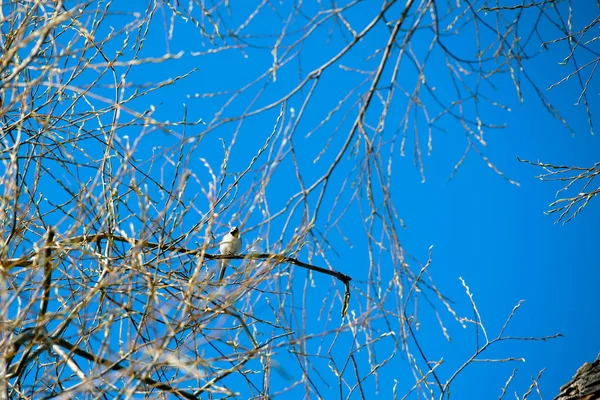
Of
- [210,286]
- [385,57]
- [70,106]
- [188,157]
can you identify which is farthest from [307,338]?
[70,106]

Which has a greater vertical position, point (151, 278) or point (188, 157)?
point (188, 157)

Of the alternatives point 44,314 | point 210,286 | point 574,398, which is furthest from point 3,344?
point 574,398

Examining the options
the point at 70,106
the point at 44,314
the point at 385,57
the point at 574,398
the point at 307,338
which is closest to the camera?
the point at 385,57

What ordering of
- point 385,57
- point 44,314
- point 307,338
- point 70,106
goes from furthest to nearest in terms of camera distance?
point 70,106 → point 44,314 → point 307,338 → point 385,57

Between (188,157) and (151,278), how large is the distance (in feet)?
1.30

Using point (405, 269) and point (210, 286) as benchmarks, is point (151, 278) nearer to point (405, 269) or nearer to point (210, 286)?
point (210, 286)

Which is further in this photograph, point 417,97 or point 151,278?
point 151,278

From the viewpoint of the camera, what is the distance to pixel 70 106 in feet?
9.93

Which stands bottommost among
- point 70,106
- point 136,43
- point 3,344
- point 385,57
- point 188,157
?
point 3,344

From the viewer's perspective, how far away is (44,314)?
233cm

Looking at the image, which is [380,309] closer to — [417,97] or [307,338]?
[307,338]

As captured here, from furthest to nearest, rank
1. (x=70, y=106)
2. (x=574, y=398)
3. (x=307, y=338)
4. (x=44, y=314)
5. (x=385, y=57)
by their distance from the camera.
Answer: (x=574, y=398), (x=70, y=106), (x=44, y=314), (x=307, y=338), (x=385, y=57)

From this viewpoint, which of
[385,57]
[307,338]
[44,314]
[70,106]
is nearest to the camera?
[385,57]

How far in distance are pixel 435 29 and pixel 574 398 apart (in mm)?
2083
